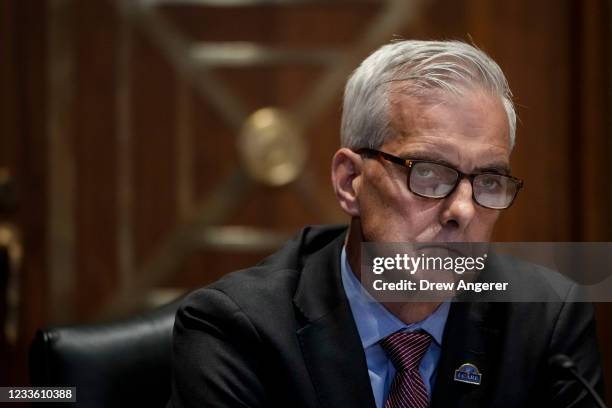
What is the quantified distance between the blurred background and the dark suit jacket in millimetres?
898

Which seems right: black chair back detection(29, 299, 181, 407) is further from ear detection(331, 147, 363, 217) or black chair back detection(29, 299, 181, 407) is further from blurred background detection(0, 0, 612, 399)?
blurred background detection(0, 0, 612, 399)

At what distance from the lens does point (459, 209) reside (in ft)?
2.80

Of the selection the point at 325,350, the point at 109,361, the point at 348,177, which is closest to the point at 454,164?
the point at 348,177

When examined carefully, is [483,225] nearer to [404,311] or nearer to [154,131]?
[404,311]

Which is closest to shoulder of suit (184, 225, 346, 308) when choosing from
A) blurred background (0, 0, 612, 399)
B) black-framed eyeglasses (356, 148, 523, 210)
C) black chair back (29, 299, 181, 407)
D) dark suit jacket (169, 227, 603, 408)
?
dark suit jacket (169, 227, 603, 408)

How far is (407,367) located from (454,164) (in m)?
0.23

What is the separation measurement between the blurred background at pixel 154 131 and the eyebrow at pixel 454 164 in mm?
980

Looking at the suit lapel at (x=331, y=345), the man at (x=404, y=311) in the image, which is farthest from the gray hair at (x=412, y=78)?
the suit lapel at (x=331, y=345)

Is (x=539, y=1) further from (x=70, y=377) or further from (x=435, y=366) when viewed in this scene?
(x=70, y=377)

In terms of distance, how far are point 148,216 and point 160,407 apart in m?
0.88

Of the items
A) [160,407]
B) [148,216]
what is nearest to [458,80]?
[160,407]

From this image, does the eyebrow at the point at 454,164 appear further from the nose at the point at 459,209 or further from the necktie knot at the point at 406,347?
the necktie knot at the point at 406,347

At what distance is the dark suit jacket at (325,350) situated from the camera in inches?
36.5

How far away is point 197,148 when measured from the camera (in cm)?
189
